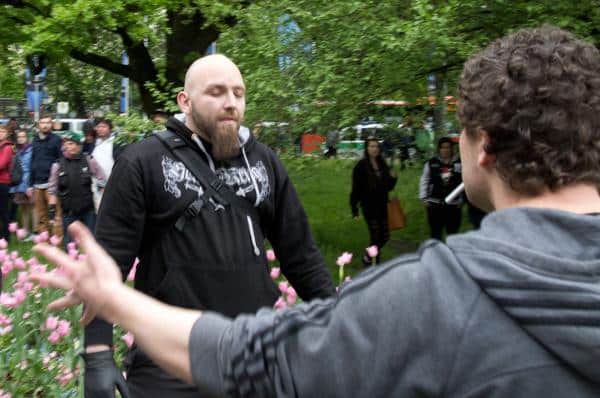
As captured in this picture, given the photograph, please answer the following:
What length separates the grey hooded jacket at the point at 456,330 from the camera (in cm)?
131

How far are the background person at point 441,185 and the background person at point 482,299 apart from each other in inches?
322

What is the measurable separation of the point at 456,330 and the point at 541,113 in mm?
364

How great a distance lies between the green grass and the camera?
10.2 metres

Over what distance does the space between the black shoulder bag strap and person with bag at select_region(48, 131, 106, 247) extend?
23.4 feet

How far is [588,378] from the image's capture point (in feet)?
4.33

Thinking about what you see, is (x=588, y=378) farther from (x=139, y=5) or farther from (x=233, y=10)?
(x=139, y=5)

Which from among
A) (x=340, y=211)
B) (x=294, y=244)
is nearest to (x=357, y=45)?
(x=294, y=244)

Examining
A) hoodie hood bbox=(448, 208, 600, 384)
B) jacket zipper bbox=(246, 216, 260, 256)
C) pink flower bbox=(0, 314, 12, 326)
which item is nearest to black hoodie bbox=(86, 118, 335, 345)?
jacket zipper bbox=(246, 216, 260, 256)

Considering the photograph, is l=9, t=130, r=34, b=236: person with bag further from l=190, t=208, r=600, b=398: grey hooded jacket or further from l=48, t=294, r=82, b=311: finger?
l=190, t=208, r=600, b=398: grey hooded jacket

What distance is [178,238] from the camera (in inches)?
120

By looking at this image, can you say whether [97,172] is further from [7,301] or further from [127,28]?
[7,301]

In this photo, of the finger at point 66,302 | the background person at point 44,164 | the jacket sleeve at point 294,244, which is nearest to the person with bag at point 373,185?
the background person at point 44,164

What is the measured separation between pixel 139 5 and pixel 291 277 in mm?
10769

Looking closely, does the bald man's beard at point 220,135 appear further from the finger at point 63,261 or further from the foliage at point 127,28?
the foliage at point 127,28
